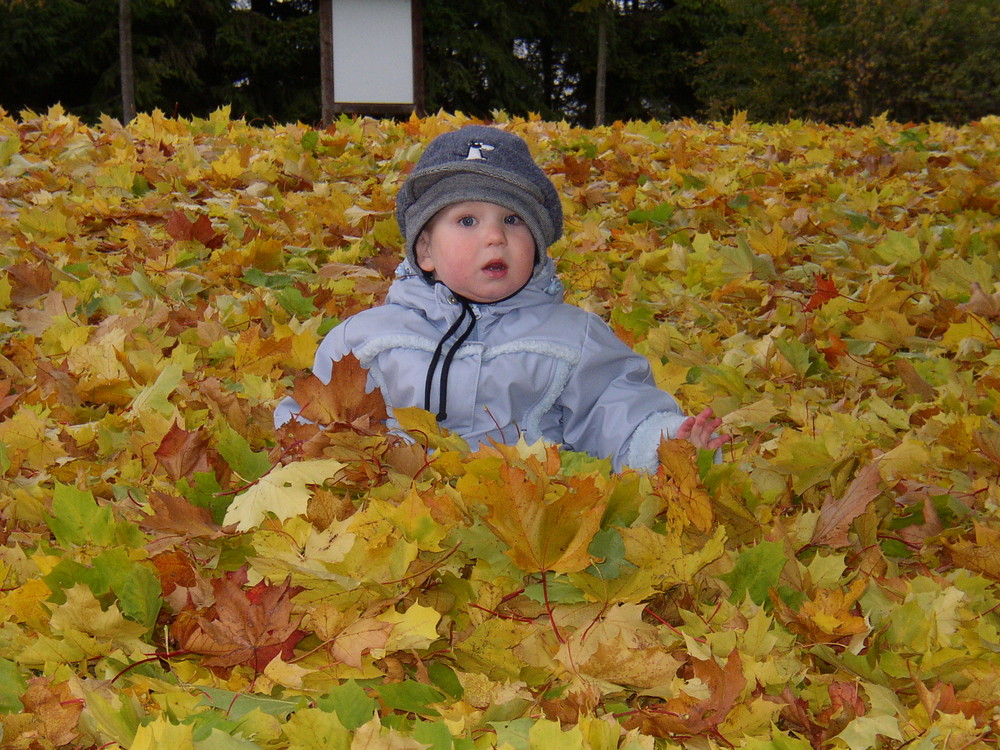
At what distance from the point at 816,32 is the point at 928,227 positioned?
15.1 m

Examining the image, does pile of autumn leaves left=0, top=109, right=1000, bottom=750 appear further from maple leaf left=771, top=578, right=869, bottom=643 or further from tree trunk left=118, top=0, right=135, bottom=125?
tree trunk left=118, top=0, right=135, bottom=125

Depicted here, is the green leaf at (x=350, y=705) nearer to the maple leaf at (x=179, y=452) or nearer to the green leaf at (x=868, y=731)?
the green leaf at (x=868, y=731)

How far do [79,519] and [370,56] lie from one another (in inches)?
341

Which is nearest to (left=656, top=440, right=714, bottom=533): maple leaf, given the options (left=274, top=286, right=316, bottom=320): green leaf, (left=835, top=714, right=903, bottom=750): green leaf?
(left=835, top=714, right=903, bottom=750): green leaf

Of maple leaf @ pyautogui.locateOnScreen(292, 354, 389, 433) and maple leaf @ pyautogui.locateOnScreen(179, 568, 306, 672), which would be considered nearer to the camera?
maple leaf @ pyautogui.locateOnScreen(179, 568, 306, 672)

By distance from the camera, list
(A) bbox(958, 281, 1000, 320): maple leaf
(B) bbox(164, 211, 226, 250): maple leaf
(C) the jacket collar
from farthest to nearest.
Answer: (B) bbox(164, 211, 226, 250): maple leaf < (A) bbox(958, 281, 1000, 320): maple leaf < (C) the jacket collar

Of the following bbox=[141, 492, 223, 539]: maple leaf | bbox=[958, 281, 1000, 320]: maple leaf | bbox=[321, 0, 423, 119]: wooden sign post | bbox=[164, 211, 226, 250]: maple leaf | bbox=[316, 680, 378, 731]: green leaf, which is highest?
bbox=[321, 0, 423, 119]: wooden sign post

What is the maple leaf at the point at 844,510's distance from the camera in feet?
6.41

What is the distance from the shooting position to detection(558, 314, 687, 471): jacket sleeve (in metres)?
2.41

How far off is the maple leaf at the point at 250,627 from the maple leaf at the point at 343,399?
51 cm

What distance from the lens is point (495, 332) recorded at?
256 cm

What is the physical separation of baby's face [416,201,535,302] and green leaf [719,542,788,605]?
99 cm

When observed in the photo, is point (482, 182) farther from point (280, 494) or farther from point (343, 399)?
point (280, 494)

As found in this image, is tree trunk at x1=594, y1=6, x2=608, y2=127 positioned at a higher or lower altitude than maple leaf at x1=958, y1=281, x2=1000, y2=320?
higher
